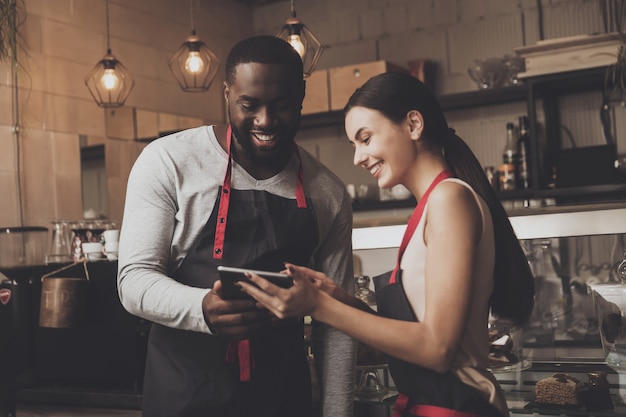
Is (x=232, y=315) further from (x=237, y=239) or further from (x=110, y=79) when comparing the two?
(x=110, y=79)

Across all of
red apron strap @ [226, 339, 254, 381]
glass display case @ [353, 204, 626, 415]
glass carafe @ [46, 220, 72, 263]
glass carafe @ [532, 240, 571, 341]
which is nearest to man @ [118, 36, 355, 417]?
red apron strap @ [226, 339, 254, 381]

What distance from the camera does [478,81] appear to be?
4.72 meters

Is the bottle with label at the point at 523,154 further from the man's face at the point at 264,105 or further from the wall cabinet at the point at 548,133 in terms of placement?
Answer: the man's face at the point at 264,105

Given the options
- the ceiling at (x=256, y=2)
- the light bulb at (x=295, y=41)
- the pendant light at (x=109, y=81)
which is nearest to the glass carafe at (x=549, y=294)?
the light bulb at (x=295, y=41)

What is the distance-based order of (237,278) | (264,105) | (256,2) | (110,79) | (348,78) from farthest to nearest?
(256,2), (348,78), (110,79), (264,105), (237,278)

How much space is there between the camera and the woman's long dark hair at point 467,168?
1.53 meters

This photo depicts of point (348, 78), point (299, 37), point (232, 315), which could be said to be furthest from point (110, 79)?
point (232, 315)

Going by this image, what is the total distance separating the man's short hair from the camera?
1759 millimetres

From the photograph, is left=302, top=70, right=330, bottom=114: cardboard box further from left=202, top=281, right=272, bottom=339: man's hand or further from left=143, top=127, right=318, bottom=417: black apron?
left=202, top=281, right=272, bottom=339: man's hand

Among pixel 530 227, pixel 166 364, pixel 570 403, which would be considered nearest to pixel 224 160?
pixel 166 364

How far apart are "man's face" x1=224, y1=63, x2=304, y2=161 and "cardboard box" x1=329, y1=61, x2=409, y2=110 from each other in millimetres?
3138

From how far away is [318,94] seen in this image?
199 inches

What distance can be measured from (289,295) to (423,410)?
34cm

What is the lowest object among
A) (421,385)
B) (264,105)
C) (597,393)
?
(597,393)
